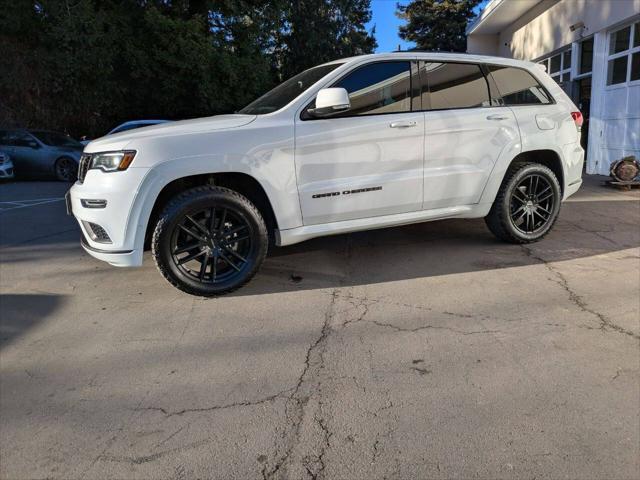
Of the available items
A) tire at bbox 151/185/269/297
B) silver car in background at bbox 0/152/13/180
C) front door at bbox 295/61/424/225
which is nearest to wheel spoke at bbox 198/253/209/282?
tire at bbox 151/185/269/297

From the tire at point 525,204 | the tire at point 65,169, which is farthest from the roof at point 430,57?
the tire at point 65,169

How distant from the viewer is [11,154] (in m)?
13.5

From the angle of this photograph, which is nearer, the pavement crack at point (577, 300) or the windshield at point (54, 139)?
the pavement crack at point (577, 300)

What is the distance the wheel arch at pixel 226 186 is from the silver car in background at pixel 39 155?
414 inches

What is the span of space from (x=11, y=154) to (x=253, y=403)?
13.8 m

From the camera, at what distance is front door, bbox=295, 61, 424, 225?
167 inches

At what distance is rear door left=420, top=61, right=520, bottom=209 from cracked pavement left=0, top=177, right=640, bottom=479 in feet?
2.43

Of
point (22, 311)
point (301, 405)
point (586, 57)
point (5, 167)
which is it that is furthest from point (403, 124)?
point (5, 167)

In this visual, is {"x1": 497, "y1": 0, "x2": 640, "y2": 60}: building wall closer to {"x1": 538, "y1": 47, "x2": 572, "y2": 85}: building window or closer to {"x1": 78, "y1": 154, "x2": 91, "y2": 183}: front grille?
{"x1": 538, "y1": 47, "x2": 572, "y2": 85}: building window

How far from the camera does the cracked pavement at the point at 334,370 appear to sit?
230 cm

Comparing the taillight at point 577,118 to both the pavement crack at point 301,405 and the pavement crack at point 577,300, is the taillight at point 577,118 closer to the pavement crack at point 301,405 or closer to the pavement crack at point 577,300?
the pavement crack at point 577,300

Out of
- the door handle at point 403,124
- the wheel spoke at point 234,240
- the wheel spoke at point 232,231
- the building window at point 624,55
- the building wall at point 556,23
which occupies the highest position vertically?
the building wall at point 556,23

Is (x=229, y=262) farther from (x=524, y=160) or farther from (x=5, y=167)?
(x=5, y=167)

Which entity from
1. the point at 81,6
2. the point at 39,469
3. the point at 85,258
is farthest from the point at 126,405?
the point at 81,6
